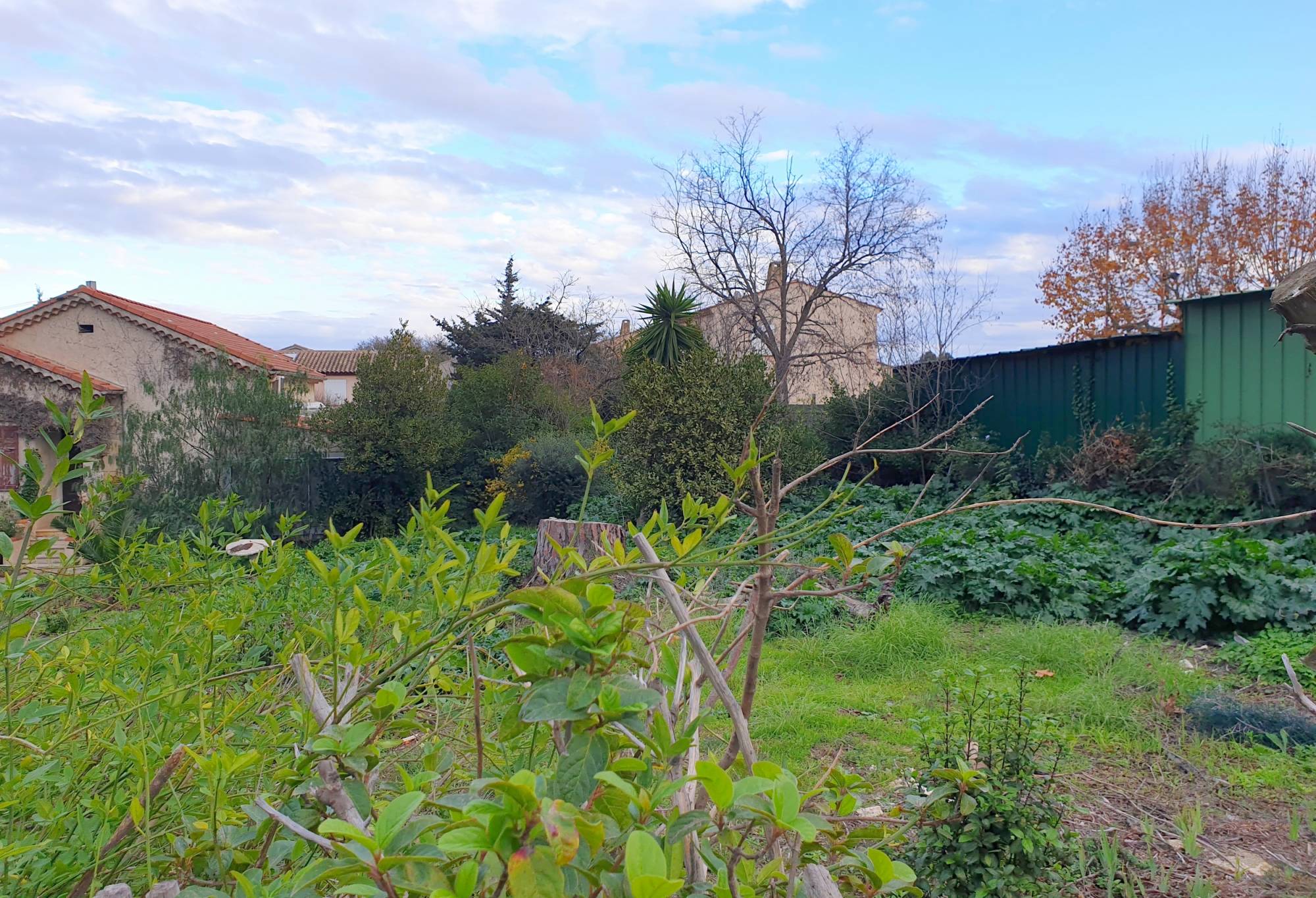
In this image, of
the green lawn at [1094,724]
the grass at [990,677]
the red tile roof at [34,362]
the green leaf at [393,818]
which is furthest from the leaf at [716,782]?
the red tile roof at [34,362]

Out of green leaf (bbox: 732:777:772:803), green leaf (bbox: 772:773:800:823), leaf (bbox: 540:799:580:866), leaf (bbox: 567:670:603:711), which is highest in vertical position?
leaf (bbox: 567:670:603:711)

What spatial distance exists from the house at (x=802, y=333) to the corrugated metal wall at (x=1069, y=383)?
4.46 metres

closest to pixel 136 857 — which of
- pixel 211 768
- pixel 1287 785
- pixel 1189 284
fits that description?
pixel 211 768

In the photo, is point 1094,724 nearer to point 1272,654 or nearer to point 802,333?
point 1272,654

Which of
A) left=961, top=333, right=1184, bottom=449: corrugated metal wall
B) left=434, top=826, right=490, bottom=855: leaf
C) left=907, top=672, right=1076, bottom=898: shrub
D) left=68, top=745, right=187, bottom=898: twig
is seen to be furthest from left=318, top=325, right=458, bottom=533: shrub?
left=434, top=826, right=490, bottom=855: leaf

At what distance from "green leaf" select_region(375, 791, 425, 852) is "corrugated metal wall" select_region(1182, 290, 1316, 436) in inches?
417

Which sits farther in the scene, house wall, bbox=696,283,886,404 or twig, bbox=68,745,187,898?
house wall, bbox=696,283,886,404

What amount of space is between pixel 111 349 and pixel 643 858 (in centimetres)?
2174

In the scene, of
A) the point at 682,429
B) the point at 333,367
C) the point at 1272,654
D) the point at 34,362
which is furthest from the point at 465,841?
the point at 333,367

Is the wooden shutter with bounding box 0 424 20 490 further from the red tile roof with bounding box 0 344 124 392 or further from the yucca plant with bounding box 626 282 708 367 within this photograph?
the yucca plant with bounding box 626 282 708 367

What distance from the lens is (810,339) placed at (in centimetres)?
2028

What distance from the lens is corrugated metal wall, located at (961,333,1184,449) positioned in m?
10.3

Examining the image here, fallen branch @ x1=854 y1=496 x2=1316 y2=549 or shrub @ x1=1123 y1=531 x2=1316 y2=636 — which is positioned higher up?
fallen branch @ x1=854 y1=496 x2=1316 y2=549

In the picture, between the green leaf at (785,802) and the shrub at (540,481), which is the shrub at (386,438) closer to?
the shrub at (540,481)
